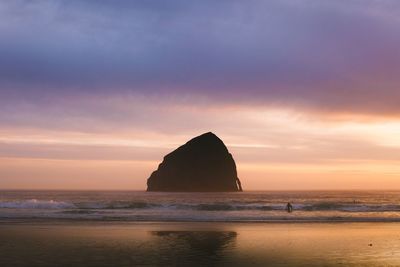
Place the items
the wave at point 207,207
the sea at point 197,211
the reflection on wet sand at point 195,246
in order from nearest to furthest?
the reflection on wet sand at point 195,246
the sea at point 197,211
the wave at point 207,207

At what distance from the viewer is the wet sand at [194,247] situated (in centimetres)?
1678

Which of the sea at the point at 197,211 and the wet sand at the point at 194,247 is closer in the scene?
the wet sand at the point at 194,247

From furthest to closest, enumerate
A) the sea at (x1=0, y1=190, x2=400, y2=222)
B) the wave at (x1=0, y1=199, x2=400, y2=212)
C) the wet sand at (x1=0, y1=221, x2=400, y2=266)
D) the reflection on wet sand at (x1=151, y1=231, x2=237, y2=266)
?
the wave at (x1=0, y1=199, x2=400, y2=212) < the sea at (x1=0, y1=190, x2=400, y2=222) < the reflection on wet sand at (x1=151, y1=231, x2=237, y2=266) < the wet sand at (x1=0, y1=221, x2=400, y2=266)

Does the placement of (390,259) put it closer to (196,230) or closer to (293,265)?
(293,265)

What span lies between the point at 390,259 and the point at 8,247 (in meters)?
15.7

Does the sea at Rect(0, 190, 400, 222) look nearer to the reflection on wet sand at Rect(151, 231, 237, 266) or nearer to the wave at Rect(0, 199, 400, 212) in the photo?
the wave at Rect(0, 199, 400, 212)

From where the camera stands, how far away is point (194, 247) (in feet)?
68.2

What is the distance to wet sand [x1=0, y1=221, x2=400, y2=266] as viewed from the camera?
16781 millimetres

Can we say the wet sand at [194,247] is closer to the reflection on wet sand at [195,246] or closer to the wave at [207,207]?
the reflection on wet sand at [195,246]

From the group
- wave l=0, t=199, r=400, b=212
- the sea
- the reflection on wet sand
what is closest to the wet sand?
the reflection on wet sand

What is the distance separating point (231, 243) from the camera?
2231 centimetres

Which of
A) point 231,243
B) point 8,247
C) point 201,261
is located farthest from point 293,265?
point 8,247

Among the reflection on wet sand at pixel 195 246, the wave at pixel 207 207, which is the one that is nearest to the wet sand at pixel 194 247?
the reflection on wet sand at pixel 195 246

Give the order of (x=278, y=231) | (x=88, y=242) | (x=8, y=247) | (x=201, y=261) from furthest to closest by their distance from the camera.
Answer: (x=278, y=231), (x=88, y=242), (x=8, y=247), (x=201, y=261)
